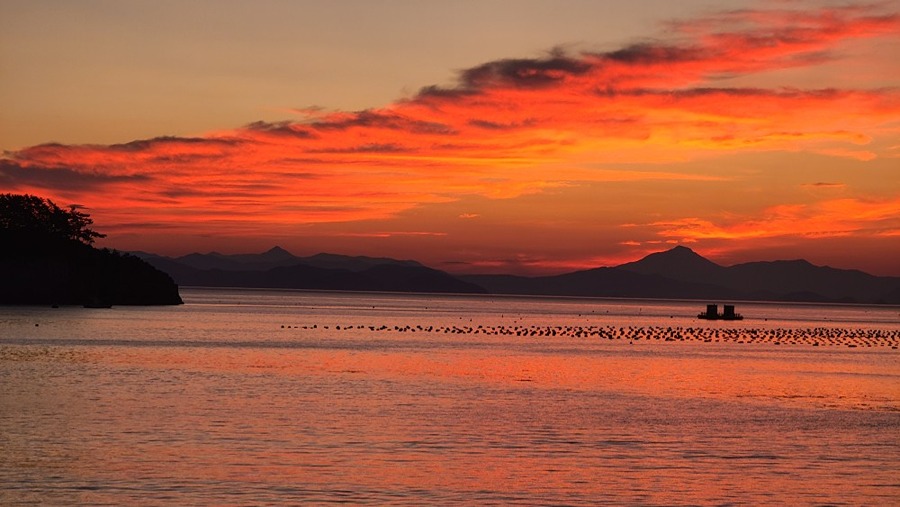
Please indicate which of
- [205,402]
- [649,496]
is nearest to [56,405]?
[205,402]

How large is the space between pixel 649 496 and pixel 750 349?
328 feet

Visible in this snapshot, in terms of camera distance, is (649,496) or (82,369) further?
(82,369)

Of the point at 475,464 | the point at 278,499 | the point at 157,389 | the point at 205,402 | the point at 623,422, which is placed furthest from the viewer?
the point at 157,389

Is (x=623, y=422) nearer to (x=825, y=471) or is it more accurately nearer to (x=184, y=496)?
(x=825, y=471)

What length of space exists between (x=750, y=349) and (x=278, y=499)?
105m

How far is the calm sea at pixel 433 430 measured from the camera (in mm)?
32250

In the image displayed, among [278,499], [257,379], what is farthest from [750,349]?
[278,499]

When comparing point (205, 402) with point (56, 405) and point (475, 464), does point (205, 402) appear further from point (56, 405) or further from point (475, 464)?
point (475, 464)

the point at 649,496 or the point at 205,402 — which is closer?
the point at 649,496

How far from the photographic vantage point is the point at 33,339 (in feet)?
362

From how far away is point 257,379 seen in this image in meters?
68.8

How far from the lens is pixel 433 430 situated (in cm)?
4503

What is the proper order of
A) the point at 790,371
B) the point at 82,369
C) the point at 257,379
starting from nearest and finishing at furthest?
the point at 257,379 < the point at 82,369 < the point at 790,371

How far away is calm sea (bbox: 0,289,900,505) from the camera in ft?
106
